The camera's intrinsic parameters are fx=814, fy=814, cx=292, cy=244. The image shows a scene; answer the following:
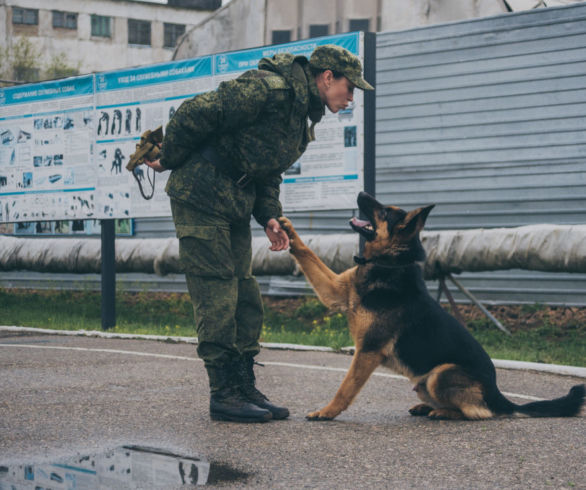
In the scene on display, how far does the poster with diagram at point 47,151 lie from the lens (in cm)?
995

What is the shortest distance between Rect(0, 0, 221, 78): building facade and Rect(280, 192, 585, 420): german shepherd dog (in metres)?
37.5

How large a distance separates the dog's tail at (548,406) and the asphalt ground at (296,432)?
0.26 feet

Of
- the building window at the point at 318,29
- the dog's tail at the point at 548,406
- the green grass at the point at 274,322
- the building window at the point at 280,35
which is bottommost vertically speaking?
the green grass at the point at 274,322

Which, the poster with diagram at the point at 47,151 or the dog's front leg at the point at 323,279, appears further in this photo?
the poster with diagram at the point at 47,151

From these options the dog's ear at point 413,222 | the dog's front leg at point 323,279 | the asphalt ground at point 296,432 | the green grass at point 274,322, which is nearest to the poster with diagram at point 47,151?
the green grass at point 274,322

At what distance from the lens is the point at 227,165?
4.41 m

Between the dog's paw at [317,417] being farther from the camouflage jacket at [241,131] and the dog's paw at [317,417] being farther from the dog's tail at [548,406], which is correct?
the camouflage jacket at [241,131]

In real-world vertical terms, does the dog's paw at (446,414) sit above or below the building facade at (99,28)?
below

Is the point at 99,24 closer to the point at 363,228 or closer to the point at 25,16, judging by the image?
the point at 25,16

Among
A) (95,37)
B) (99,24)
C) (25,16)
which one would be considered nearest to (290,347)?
(95,37)

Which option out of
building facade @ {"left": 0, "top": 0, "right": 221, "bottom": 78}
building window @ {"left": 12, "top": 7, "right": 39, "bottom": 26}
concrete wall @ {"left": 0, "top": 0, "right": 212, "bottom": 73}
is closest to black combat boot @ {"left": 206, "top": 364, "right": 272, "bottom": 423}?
building facade @ {"left": 0, "top": 0, "right": 221, "bottom": 78}

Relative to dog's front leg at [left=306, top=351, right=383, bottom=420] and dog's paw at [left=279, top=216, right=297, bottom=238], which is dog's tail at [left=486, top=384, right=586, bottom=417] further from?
dog's paw at [left=279, top=216, right=297, bottom=238]

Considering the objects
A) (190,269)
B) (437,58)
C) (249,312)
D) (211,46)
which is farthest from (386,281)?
(211,46)

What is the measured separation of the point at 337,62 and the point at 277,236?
1003mm
